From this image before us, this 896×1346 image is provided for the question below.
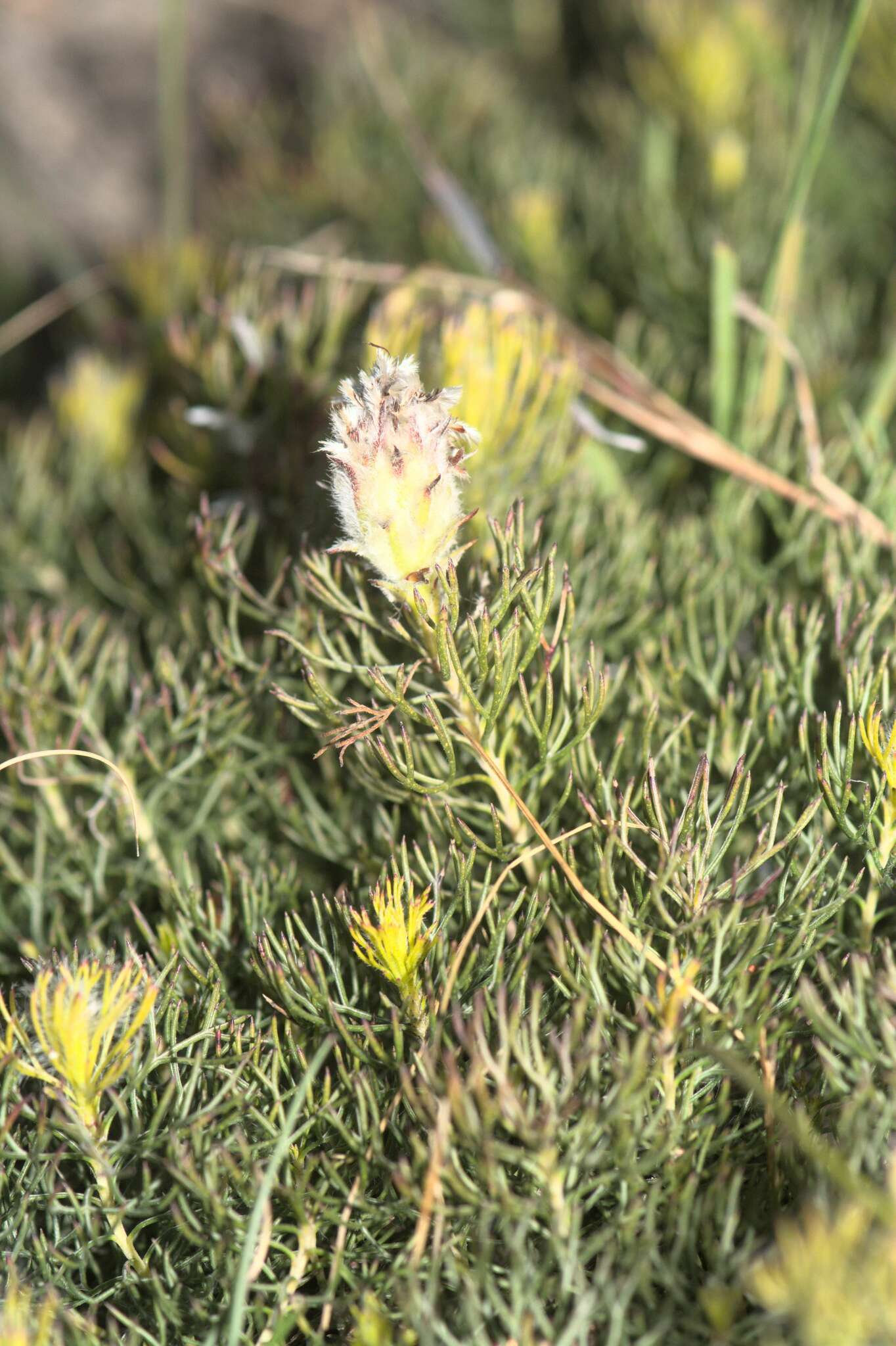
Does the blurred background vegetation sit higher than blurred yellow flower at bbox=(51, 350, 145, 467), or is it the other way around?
the blurred background vegetation

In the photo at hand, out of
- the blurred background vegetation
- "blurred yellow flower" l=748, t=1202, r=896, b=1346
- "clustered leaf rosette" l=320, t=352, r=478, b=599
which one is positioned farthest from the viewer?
the blurred background vegetation

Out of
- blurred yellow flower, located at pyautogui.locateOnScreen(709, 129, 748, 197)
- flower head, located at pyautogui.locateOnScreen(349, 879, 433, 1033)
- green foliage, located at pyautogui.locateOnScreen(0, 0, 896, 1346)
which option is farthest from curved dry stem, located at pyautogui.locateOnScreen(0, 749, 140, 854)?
blurred yellow flower, located at pyautogui.locateOnScreen(709, 129, 748, 197)

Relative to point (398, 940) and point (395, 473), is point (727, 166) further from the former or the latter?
point (398, 940)

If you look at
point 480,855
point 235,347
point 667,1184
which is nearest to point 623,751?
point 480,855

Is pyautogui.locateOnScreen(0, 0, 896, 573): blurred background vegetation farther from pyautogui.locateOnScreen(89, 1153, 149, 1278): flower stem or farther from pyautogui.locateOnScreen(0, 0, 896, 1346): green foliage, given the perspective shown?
pyautogui.locateOnScreen(89, 1153, 149, 1278): flower stem

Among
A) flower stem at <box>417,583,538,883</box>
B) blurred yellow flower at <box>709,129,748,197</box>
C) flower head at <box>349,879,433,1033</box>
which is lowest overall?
flower head at <box>349,879,433,1033</box>

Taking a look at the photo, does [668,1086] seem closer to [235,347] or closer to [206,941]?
[206,941]
